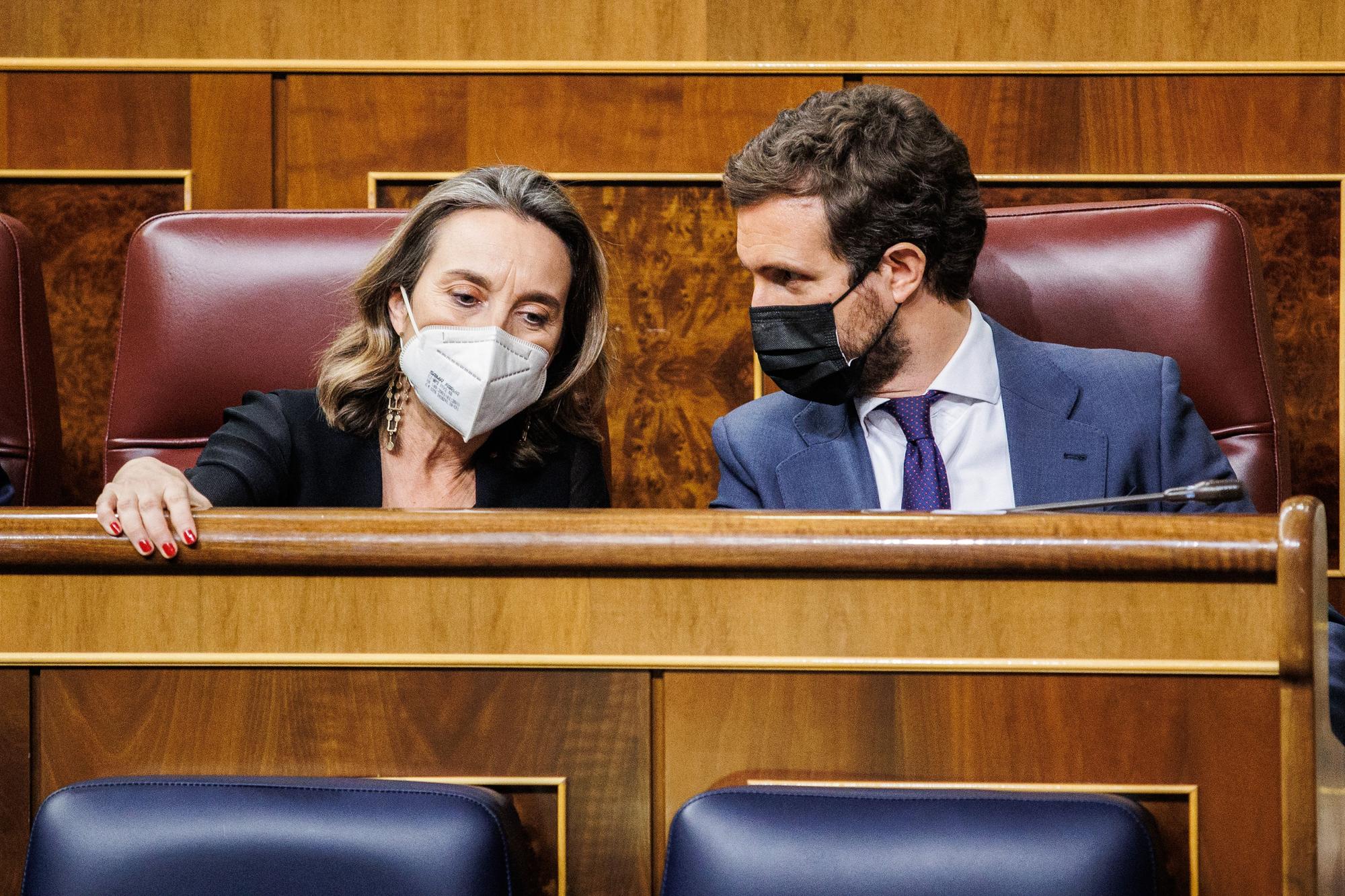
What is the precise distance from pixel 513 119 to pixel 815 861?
1294 mm

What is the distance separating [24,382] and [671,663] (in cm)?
98

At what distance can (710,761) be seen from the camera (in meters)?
0.79

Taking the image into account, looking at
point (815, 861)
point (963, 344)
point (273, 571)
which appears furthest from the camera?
point (963, 344)

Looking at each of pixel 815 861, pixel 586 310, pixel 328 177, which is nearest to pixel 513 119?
pixel 328 177

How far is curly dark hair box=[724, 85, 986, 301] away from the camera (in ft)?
4.37

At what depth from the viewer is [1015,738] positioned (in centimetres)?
77

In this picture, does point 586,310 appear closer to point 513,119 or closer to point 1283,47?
point 513,119

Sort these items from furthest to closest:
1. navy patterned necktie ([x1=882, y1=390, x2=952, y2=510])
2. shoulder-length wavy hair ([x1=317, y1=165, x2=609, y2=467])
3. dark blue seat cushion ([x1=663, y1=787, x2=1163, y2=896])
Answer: shoulder-length wavy hair ([x1=317, y1=165, x2=609, y2=467])
navy patterned necktie ([x1=882, y1=390, x2=952, y2=510])
dark blue seat cushion ([x1=663, y1=787, x2=1163, y2=896])

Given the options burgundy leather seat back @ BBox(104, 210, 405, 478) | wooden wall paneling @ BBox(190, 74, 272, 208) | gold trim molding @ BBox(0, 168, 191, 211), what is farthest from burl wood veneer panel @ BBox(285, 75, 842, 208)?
burgundy leather seat back @ BBox(104, 210, 405, 478)

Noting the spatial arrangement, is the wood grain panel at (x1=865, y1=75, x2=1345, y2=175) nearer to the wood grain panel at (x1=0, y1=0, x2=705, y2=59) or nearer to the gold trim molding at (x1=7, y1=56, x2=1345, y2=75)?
the gold trim molding at (x1=7, y1=56, x2=1345, y2=75)

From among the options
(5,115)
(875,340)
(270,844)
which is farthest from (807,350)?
(5,115)

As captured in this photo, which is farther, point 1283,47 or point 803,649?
point 1283,47

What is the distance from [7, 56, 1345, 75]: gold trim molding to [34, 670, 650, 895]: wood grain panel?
3.78ft

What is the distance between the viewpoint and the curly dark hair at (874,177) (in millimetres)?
1331
